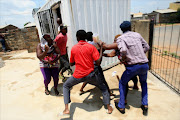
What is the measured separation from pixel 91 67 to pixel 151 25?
2.79 metres

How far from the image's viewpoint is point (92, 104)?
2623 mm

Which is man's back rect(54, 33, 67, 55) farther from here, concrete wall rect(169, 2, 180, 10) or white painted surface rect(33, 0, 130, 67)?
concrete wall rect(169, 2, 180, 10)

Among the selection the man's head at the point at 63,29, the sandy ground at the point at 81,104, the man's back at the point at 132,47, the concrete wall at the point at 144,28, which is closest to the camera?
the man's back at the point at 132,47

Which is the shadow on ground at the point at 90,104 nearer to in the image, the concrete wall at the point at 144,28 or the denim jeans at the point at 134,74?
the denim jeans at the point at 134,74

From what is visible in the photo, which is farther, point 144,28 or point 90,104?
point 144,28

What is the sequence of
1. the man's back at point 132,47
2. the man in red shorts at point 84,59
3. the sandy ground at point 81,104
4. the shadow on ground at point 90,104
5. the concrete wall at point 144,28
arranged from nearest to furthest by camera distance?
the man's back at point 132,47 < the man in red shorts at point 84,59 < the sandy ground at point 81,104 < the shadow on ground at point 90,104 < the concrete wall at point 144,28

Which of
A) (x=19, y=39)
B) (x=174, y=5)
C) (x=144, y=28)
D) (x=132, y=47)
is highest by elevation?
(x=174, y=5)

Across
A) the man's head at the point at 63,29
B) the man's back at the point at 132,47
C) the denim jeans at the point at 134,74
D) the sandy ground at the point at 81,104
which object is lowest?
the sandy ground at the point at 81,104

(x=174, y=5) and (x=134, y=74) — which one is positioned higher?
(x=174, y=5)

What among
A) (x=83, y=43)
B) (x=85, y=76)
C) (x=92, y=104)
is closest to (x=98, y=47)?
(x=83, y=43)

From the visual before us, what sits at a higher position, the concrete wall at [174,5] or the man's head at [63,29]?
the concrete wall at [174,5]

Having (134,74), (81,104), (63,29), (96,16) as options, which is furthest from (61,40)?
(134,74)

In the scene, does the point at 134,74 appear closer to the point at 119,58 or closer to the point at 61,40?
the point at 119,58

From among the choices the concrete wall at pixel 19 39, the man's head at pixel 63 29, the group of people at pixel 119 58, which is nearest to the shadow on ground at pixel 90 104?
the group of people at pixel 119 58
